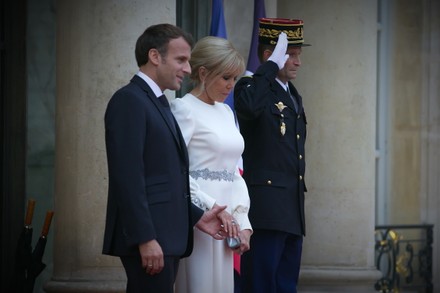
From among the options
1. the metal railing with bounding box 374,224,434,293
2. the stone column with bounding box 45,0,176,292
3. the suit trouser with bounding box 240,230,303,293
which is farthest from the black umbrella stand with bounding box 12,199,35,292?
the metal railing with bounding box 374,224,434,293

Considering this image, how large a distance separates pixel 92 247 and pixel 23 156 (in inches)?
68.2

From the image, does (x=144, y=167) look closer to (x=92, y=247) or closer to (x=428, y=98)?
(x=92, y=247)

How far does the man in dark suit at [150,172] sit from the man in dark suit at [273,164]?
121 cm

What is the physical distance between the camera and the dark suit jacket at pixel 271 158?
19.7 feet

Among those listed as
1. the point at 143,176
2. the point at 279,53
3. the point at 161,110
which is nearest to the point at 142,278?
the point at 143,176

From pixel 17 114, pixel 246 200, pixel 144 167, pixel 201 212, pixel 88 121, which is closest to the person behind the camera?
pixel 144 167

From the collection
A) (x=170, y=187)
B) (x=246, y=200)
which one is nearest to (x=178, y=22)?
(x=246, y=200)

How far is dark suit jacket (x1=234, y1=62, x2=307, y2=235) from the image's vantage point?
599 cm

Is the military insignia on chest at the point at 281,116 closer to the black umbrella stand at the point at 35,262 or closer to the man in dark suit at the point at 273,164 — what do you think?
the man in dark suit at the point at 273,164

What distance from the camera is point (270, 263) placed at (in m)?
5.99

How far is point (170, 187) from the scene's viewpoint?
4.63 metres

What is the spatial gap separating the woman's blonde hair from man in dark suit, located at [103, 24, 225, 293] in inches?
19.2

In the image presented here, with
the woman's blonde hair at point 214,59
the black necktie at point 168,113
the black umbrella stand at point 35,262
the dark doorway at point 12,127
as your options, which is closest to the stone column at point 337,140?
the dark doorway at point 12,127

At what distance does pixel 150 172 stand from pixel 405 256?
5710mm
